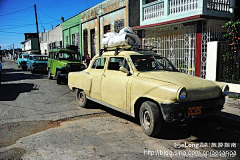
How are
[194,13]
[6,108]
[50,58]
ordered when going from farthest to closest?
1. [50,58]
2. [194,13]
3. [6,108]

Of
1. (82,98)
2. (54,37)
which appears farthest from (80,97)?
(54,37)

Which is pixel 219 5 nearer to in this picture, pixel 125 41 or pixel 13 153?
pixel 125 41

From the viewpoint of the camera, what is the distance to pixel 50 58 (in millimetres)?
12984

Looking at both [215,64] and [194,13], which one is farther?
[194,13]

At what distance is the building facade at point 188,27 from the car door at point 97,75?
4920 millimetres

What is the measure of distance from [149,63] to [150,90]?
122 cm

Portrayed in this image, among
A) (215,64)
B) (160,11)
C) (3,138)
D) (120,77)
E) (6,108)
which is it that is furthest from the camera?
(160,11)

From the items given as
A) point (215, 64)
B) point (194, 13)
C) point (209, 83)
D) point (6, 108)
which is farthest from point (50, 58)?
point (209, 83)

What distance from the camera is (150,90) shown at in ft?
13.2

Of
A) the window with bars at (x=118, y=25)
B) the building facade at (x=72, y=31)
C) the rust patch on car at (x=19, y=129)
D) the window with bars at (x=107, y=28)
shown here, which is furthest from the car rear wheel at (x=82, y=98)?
the building facade at (x=72, y=31)

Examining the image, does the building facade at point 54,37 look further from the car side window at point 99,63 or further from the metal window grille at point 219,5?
the car side window at point 99,63

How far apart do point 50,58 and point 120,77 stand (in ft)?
30.4

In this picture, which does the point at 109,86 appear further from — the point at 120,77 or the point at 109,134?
the point at 109,134

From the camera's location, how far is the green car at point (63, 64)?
11.2 meters
